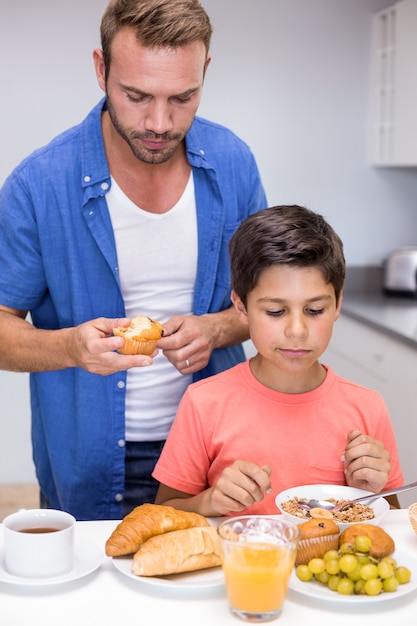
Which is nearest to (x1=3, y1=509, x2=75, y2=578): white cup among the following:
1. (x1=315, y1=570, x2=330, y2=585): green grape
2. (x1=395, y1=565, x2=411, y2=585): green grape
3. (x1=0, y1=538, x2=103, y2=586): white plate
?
(x1=0, y1=538, x2=103, y2=586): white plate

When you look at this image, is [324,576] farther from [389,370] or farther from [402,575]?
[389,370]

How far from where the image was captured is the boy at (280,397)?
5.42ft

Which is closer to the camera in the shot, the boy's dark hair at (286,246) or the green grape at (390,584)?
the green grape at (390,584)

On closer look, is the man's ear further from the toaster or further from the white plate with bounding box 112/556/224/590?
the toaster

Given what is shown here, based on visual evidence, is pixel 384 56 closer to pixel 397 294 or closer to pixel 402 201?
pixel 402 201

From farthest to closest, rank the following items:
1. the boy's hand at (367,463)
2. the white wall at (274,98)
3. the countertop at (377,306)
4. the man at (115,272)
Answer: the white wall at (274,98) < the countertop at (377,306) < the man at (115,272) < the boy's hand at (367,463)

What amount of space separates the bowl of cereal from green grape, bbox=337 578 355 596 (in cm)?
14

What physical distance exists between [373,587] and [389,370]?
2193mm

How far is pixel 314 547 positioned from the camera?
1.21m

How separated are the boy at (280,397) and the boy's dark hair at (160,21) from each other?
0.36 m

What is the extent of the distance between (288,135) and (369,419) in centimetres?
253

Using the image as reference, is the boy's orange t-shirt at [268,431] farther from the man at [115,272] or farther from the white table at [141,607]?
the white table at [141,607]

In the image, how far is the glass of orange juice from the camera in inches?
42.0

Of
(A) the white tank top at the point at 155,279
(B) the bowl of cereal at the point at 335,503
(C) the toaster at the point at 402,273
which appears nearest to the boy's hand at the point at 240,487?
(B) the bowl of cereal at the point at 335,503
